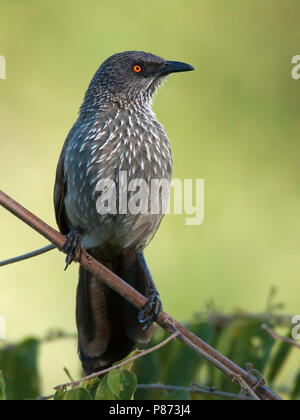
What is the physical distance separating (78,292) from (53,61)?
490 cm

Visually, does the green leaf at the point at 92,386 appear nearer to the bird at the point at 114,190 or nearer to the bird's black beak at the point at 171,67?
the bird at the point at 114,190

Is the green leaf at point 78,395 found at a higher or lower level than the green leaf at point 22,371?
higher

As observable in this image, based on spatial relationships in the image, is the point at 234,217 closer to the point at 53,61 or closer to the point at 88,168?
the point at 53,61

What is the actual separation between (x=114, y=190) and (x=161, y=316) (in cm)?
114

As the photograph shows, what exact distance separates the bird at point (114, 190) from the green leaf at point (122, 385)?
46.6 inches

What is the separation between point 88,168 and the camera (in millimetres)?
4051

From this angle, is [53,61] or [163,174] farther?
[53,61]

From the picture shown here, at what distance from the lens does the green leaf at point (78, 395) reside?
2584 mm

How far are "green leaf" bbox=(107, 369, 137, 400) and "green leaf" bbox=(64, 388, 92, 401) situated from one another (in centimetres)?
10

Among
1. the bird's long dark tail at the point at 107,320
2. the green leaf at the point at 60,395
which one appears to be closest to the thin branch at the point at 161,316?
the green leaf at the point at 60,395

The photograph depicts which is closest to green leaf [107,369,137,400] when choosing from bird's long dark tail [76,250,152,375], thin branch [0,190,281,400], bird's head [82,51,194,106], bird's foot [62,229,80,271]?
thin branch [0,190,281,400]
